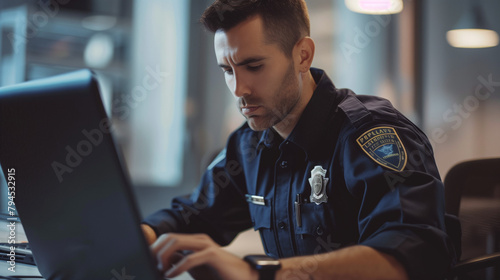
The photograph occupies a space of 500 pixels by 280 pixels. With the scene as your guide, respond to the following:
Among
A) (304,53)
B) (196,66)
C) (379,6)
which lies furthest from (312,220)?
(196,66)

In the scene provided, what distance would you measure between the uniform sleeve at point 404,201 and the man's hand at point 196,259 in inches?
9.3

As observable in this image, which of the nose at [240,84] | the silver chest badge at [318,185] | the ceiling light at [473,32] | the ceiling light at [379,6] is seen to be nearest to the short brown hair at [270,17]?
the nose at [240,84]

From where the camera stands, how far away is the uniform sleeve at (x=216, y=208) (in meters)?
1.30

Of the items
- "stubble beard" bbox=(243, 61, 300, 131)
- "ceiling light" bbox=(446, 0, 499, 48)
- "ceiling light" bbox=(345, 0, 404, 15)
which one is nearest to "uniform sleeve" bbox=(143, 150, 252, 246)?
"stubble beard" bbox=(243, 61, 300, 131)

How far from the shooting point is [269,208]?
1.19 metres

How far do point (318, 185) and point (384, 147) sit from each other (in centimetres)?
19

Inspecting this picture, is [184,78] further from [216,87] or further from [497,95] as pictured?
[497,95]

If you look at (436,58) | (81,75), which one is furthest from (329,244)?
(436,58)

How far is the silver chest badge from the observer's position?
105 centimetres

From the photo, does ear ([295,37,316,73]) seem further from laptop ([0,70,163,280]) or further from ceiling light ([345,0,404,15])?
ceiling light ([345,0,404,15])

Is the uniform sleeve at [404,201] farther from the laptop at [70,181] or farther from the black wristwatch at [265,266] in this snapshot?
the laptop at [70,181]

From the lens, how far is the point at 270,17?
1135mm

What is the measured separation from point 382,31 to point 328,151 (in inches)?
80.4

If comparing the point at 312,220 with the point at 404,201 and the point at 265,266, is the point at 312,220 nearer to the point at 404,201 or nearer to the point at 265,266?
the point at 404,201
